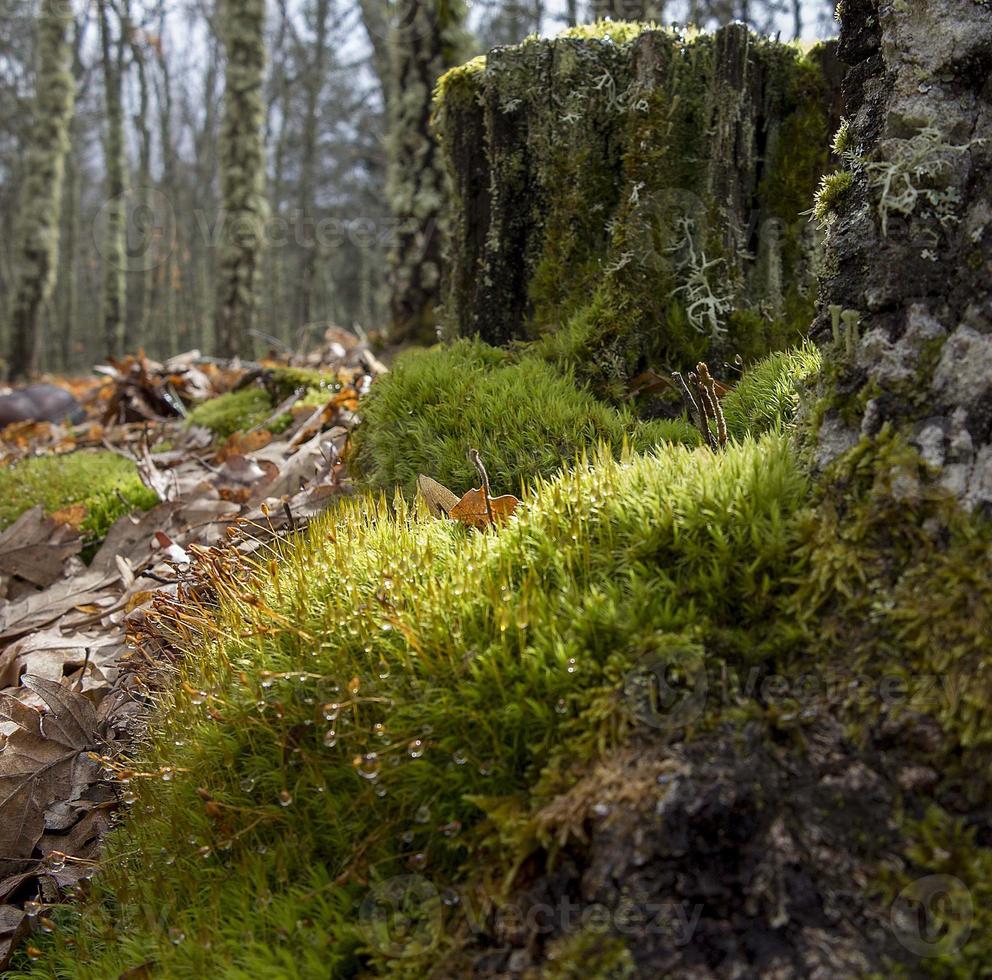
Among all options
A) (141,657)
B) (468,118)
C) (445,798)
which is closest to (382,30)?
(468,118)

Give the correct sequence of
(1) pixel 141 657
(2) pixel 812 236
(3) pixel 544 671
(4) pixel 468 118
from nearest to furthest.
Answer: (3) pixel 544 671, (1) pixel 141 657, (2) pixel 812 236, (4) pixel 468 118

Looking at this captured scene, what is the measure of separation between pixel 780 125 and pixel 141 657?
350 cm

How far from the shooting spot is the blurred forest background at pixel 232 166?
7801 mm

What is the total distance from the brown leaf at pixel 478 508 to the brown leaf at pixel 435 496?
242 millimetres

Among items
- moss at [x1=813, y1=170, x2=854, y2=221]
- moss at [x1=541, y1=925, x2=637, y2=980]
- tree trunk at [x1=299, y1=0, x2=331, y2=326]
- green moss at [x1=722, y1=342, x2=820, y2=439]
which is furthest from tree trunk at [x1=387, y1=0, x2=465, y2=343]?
tree trunk at [x1=299, y1=0, x2=331, y2=326]

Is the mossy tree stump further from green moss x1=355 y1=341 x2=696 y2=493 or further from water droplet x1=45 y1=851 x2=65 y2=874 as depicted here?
water droplet x1=45 y1=851 x2=65 y2=874

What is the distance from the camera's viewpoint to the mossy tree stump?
3.45 metres

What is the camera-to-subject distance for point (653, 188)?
3.49 meters

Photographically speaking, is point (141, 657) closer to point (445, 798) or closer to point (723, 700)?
point (445, 798)

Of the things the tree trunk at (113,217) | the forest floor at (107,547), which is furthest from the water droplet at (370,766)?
the tree trunk at (113,217)

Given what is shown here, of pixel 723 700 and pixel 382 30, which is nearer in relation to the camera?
pixel 723 700

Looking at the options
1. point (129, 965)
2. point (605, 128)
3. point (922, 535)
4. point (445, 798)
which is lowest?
point (129, 965)

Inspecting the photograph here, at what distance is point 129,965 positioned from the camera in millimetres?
1784

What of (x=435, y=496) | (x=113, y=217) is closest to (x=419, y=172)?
(x=435, y=496)
